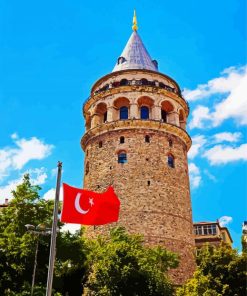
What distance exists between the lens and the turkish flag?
1387cm

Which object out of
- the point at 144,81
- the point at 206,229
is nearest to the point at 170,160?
the point at 144,81

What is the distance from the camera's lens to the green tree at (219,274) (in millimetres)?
22828

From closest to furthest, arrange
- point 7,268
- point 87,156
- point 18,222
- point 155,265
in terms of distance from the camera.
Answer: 1. point 7,268
2. point 18,222
3. point 155,265
4. point 87,156

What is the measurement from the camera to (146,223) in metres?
32.0

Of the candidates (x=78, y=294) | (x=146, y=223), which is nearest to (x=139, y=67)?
(x=146, y=223)

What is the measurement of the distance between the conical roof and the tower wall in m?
1.68

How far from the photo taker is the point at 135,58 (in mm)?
41469

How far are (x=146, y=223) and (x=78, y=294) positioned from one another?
10.4 metres

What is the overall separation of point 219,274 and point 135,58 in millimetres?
23690

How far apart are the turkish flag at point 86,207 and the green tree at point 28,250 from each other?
794 cm

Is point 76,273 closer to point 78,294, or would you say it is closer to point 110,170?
point 78,294

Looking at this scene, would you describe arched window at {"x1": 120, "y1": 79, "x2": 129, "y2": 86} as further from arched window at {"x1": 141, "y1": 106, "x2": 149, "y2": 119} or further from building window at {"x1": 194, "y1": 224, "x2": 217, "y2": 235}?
building window at {"x1": 194, "y1": 224, "x2": 217, "y2": 235}

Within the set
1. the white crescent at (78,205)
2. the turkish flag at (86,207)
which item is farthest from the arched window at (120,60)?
the white crescent at (78,205)

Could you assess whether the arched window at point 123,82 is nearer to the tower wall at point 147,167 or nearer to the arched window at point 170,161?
the tower wall at point 147,167
